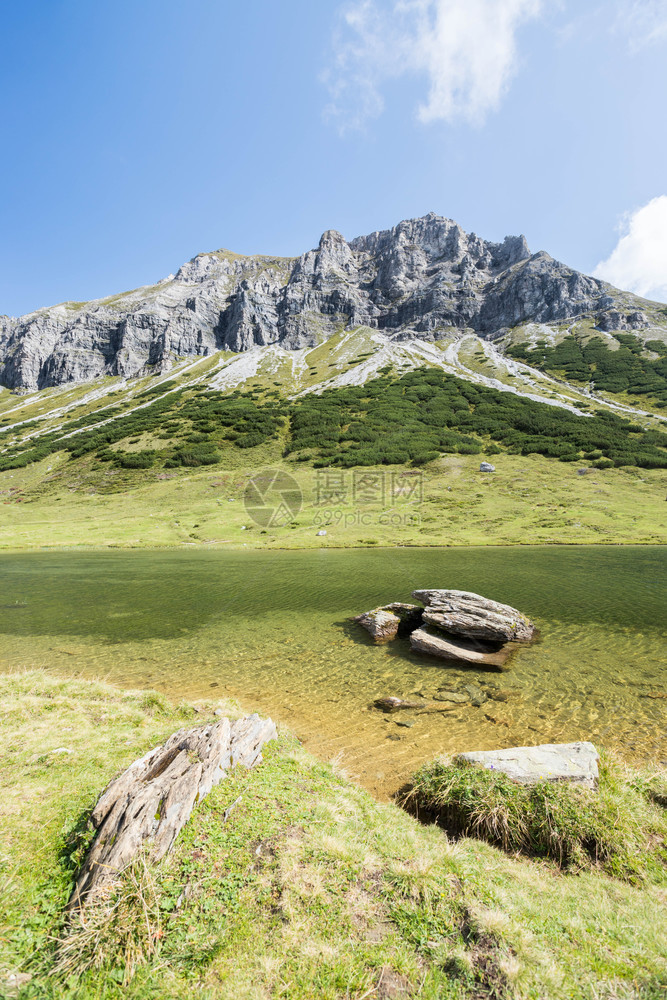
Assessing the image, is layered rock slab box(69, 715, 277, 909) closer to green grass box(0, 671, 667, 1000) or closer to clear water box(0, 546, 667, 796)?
green grass box(0, 671, 667, 1000)

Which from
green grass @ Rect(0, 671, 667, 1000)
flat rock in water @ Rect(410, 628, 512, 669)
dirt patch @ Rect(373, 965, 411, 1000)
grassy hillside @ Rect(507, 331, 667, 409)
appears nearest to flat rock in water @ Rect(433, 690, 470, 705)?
flat rock in water @ Rect(410, 628, 512, 669)

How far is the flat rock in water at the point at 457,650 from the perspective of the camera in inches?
699

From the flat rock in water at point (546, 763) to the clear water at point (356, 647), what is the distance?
269 cm

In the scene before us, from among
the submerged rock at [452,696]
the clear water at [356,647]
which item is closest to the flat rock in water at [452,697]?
the submerged rock at [452,696]

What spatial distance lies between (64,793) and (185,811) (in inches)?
119

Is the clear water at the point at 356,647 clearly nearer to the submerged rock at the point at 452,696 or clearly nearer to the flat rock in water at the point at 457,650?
the submerged rock at the point at 452,696

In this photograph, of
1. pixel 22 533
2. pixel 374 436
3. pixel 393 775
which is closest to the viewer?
pixel 393 775

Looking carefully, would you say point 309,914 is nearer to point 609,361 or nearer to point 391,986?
point 391,986

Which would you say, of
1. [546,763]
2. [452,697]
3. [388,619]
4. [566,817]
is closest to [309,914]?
[566,817]

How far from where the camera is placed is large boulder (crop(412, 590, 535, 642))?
19.8m

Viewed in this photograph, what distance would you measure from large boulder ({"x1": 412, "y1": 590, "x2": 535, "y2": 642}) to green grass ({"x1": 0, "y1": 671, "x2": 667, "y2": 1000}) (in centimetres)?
1324

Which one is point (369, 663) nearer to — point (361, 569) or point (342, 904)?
point (342, 904)

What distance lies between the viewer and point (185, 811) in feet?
21.4

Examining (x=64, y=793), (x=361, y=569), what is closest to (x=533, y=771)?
(x=64, y=793)
